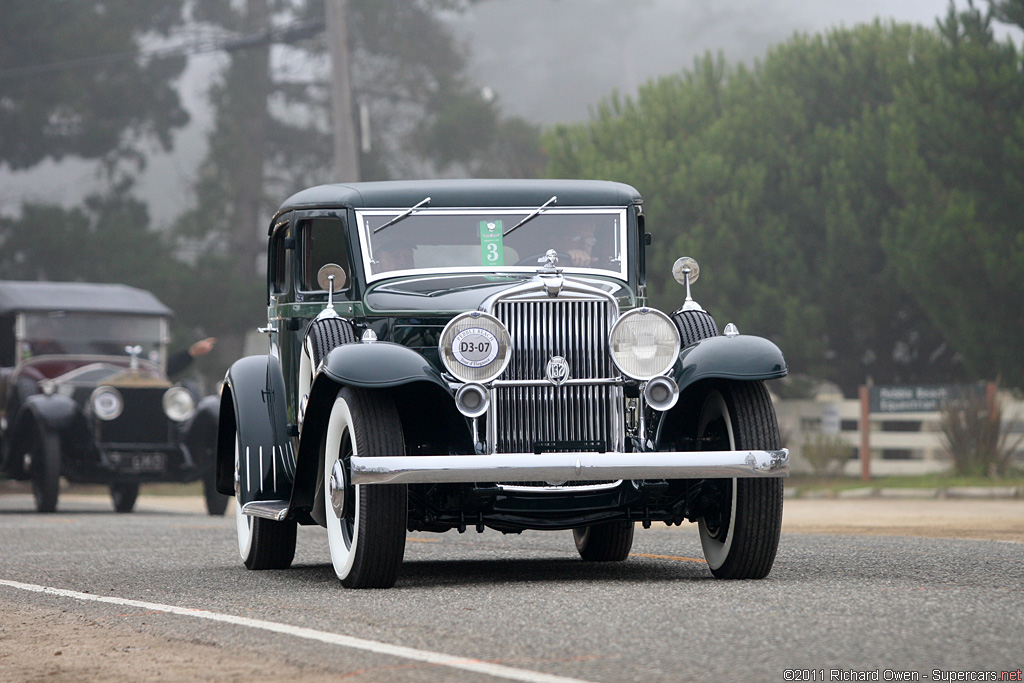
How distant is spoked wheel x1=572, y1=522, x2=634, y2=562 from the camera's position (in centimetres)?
974

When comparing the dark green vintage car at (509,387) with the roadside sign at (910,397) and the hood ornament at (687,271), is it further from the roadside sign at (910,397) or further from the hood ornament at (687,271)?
the roadside sign at (910,397)

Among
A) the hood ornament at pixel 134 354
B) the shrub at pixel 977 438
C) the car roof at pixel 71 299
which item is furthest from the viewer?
the car roof at pixel 71 299

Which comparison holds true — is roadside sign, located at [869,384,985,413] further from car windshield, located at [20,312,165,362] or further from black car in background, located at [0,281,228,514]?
car windshield, located at [20,312,165,362]

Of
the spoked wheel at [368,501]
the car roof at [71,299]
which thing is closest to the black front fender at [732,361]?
the spoked wheel at [368,501]

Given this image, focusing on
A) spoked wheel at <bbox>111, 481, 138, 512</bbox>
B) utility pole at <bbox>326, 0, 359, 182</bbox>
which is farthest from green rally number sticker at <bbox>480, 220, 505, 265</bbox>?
utility pole at <bbox>326, 0, 359, 182</bbox>

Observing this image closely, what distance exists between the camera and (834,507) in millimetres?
18875

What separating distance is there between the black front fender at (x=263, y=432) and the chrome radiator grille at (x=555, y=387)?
186cm

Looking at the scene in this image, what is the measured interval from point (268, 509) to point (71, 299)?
14039 mm

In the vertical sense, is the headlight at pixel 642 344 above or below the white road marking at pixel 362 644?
above

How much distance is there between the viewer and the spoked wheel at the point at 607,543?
9742 mm

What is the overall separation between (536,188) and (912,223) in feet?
55.1

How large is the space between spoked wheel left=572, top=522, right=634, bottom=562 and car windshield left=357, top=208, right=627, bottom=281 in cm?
161

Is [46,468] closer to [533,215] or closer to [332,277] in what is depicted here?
[332,277]

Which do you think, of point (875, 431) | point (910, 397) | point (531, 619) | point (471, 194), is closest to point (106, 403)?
point (471, 194)
